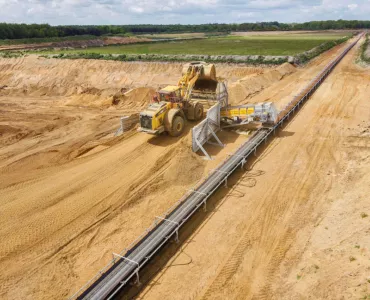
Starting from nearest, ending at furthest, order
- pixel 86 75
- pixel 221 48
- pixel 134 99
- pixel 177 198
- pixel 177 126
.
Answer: pixel 177 198, pixel 177 126, pixel 134 99, pixel 86 75, pixel 221 48

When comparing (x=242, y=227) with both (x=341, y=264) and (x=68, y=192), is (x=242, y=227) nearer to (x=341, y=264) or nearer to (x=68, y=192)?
(x=341, y=264)

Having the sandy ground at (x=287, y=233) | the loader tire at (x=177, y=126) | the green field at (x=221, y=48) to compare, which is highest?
the green field at (x=221, y=48)

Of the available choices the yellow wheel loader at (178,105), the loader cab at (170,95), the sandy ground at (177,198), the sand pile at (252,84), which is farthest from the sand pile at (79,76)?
the loader cab at (170,95)

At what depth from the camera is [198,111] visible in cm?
1842

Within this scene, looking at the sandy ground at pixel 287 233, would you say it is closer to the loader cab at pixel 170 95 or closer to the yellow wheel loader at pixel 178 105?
the yellow wheel loader at pixel 178 105

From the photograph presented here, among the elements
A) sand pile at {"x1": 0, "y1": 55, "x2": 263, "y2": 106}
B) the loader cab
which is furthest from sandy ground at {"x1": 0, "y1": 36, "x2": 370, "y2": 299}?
sand pile at {"x1": 0, "y1": 55, "x2": 263, "y2": 106}

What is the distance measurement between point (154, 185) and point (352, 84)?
2492cm

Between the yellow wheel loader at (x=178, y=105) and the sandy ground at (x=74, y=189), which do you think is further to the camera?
the yellow wheel loader at (x=178, y=105)

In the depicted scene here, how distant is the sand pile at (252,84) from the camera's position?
26.8 m


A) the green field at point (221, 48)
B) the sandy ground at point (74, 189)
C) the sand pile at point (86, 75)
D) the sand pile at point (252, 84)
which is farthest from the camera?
the green field at point (221, 48)

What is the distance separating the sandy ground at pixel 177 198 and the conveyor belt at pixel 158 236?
2.04 feet

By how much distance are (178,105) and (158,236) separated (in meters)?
9.25

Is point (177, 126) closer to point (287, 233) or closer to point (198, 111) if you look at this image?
point (198, 111)

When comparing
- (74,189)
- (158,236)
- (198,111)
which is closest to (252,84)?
(198,111)
